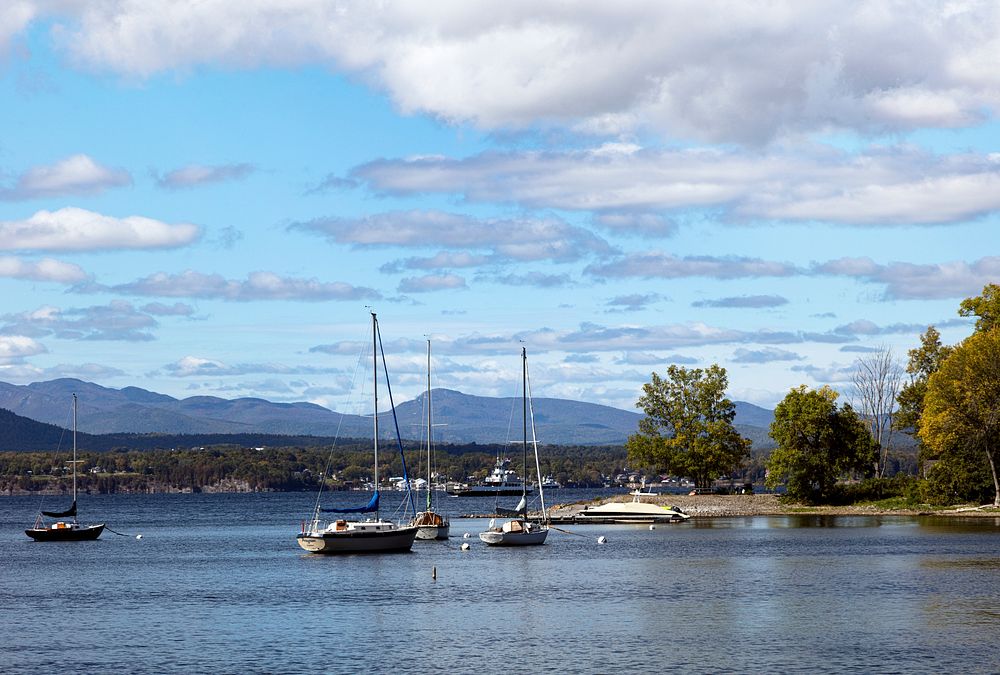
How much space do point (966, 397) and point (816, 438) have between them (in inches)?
922

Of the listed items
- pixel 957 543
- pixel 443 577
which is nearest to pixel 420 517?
pixel 443 577

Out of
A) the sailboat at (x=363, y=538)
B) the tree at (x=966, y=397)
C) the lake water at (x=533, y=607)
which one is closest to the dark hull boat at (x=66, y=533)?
the lake water at (x=533, y=607)

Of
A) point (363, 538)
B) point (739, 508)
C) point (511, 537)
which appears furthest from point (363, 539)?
point (739, 508)

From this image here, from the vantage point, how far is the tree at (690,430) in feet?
504

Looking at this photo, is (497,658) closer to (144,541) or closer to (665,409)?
(144,541)

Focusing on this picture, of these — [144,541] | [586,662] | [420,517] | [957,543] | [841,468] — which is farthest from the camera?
[841,468]

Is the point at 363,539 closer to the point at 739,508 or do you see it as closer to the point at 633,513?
the point at 633,513

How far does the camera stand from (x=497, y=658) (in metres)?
47.6

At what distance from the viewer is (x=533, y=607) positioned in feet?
205

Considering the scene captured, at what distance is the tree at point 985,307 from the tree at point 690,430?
1256 inches

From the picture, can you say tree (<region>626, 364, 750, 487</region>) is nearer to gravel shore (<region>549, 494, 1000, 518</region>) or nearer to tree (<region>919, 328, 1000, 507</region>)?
gravel shore (<region>549, 494, 1000, 518</region>)

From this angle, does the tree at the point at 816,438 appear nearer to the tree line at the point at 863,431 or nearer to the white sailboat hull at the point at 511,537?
the tree line at the point at 863,431

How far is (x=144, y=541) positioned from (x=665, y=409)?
200 ft

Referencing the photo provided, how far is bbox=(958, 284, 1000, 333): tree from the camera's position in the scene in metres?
127
